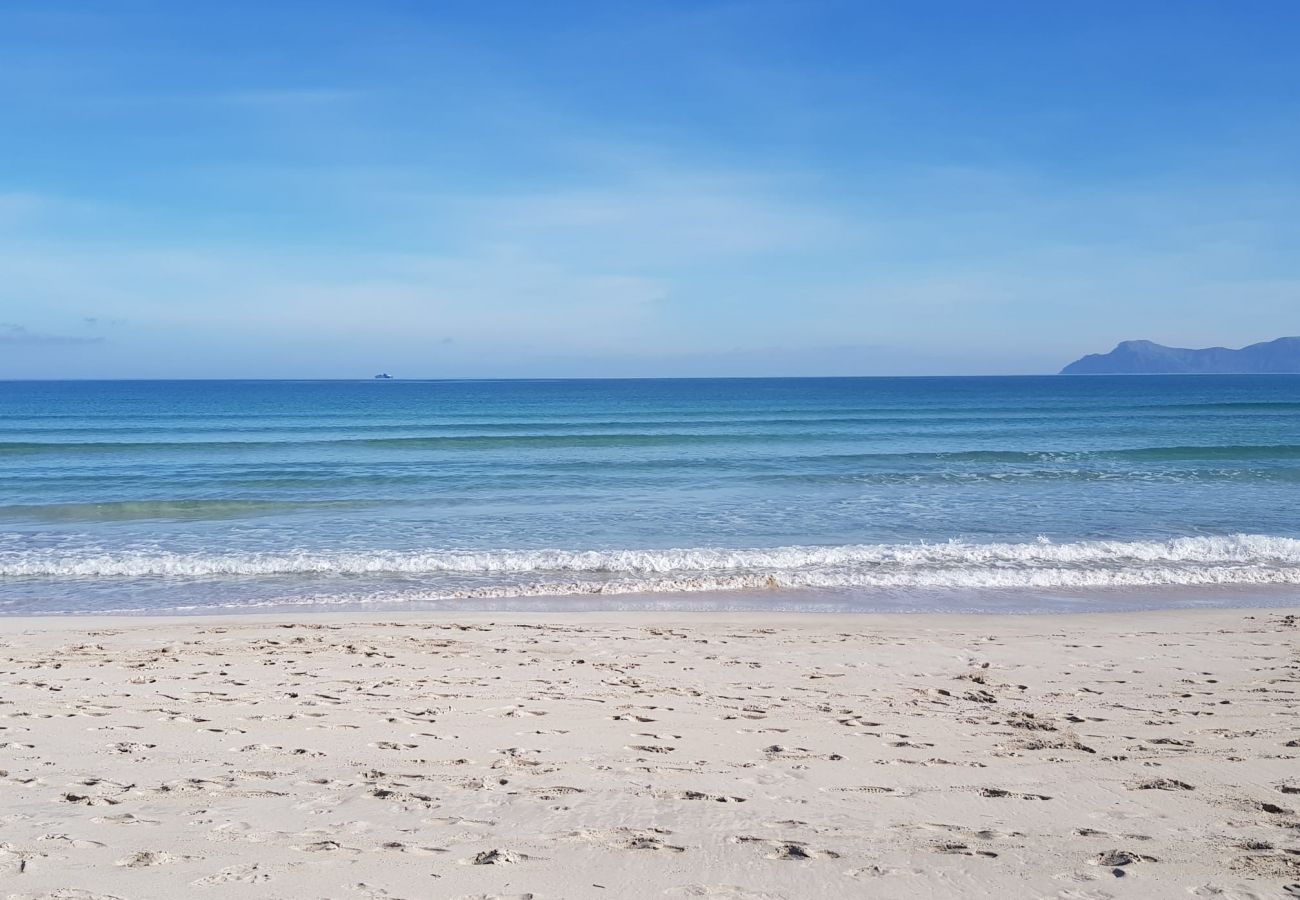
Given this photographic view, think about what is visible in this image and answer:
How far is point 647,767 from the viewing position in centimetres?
534

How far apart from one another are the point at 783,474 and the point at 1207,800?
19346 millimetres

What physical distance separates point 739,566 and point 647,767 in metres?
8.00

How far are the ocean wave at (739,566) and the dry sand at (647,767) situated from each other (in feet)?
11.0

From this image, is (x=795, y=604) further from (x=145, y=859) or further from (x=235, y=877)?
(x=145, y=859)

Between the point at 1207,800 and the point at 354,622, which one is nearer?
the point at 1207,800

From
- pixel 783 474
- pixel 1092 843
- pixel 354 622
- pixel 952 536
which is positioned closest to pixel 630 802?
pixel 1092 843

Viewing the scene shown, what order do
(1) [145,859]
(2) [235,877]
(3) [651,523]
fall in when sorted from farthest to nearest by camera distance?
(3) [651,523], (1) [145,859], (2) [235,877]

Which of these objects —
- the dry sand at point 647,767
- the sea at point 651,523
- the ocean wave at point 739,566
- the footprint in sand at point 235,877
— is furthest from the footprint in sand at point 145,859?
the ocean wave at point 739,566

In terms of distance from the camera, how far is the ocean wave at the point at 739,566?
1245cm

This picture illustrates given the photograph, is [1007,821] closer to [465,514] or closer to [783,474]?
[465,514]

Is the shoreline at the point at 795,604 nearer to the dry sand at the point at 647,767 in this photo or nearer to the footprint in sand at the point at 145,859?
the dry sand at the point at 647,767

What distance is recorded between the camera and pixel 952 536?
15320 millimetres

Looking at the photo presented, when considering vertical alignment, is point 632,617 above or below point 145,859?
below

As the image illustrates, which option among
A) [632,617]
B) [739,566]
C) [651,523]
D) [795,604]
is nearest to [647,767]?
[632,617]
